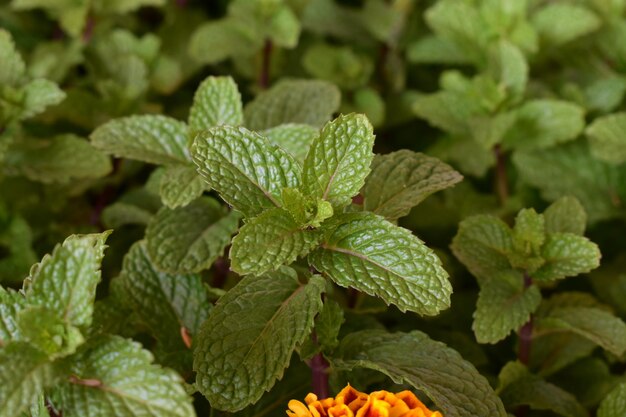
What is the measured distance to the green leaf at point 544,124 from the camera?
1.21 meters

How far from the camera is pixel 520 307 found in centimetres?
90

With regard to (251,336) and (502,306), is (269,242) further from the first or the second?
(502,306)

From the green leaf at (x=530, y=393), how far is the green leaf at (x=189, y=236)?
0.35 meters

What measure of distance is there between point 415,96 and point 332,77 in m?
0.14

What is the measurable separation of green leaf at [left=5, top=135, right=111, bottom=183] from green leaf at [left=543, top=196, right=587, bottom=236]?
56cm

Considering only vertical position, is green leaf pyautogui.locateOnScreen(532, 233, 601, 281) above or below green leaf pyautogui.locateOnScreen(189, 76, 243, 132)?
below

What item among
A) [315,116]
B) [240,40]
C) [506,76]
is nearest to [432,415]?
[315,116]

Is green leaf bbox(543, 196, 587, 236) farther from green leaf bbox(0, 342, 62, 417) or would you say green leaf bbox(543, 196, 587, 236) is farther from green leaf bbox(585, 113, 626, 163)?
green leaf bbox(0, 342, 62, 417)

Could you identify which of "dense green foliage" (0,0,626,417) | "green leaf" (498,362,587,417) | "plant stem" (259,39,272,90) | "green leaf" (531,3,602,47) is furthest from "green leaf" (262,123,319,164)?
"green leaf" (531,3,602,47)

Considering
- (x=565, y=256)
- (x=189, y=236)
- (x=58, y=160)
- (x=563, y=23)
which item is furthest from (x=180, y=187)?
(x=563, y=23)

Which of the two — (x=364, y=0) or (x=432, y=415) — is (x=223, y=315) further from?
(x=364, y=0)

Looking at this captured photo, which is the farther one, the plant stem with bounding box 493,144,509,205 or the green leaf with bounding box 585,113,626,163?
the plant stem with bounding box 493,144,509,205

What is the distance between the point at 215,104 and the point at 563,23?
674 millimetres

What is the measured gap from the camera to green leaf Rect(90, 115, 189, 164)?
938mm
